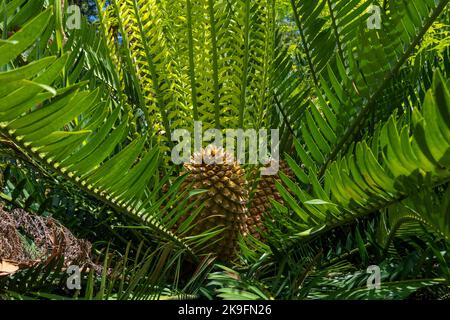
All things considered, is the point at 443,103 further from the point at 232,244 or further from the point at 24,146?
the point at 232,244

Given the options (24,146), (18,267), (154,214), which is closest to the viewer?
(24,146)

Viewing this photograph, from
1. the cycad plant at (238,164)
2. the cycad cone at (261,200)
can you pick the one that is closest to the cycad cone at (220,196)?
the cycad plant at (238,164)

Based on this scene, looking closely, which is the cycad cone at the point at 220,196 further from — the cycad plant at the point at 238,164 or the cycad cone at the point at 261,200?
the cycad cone at the point at 261,200

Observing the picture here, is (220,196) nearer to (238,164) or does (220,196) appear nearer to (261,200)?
(238,164)

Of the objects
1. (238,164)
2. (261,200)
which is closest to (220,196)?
(238,164)

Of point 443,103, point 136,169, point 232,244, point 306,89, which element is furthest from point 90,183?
point 306,89

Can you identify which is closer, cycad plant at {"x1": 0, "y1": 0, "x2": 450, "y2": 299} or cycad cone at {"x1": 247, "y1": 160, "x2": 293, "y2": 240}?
cycad plant at {"x1": 0, "y1": 0, "x2": 450, "y2": 299}

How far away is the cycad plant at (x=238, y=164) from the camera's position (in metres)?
0.88

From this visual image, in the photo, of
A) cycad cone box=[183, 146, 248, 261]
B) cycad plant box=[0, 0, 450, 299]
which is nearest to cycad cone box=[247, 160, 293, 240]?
cycad plant box=[0, 0, 450, 299]

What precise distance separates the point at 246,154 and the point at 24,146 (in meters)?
0.62

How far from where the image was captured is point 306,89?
160 cm

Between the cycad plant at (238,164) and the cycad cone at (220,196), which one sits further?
the cycad cone at (220,196)

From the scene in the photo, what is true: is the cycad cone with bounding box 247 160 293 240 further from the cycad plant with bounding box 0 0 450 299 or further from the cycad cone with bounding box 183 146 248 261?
the cycad cone with bounding box 183 146 248 261

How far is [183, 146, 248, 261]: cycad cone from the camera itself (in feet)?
4.14
